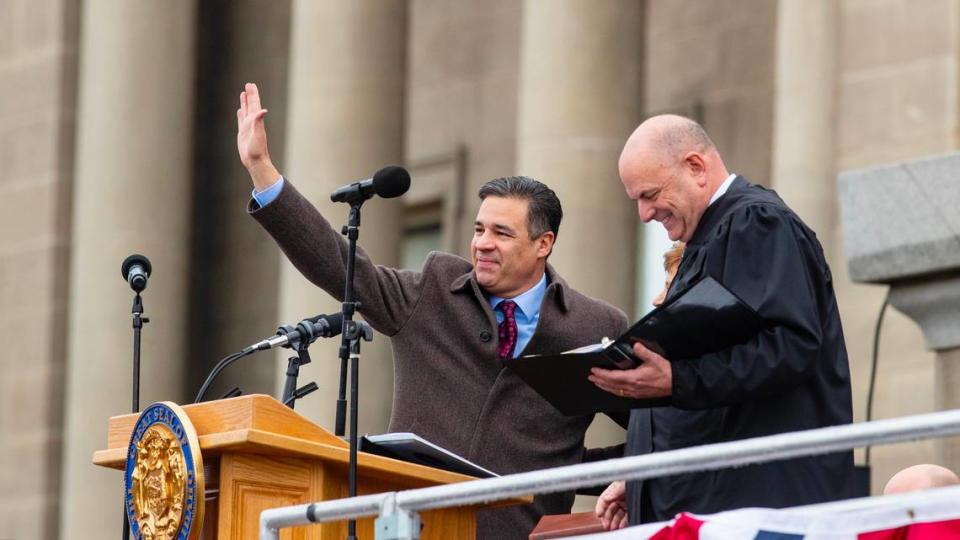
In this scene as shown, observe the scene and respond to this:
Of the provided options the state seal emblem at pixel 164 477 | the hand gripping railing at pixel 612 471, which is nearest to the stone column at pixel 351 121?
the state seal emblem at pixel 164 477

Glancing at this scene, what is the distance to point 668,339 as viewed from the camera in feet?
18.4

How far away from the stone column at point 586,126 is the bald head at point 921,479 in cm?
793

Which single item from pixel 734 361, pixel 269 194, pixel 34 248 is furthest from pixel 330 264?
pixel 34 248

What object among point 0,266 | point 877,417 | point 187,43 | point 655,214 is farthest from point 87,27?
point 655,214

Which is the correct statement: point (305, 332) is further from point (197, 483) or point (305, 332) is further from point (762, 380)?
point (762, 380)

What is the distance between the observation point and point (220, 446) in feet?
19.0

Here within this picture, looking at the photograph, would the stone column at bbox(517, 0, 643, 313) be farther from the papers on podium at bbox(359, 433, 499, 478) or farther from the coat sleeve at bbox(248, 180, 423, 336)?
the papers on podium at bbox(359, 433, 499, 478)

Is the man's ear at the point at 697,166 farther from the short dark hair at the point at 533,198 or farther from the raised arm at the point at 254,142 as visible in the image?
the raised arm at the point at 254,142

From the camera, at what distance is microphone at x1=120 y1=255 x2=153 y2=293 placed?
7.25m

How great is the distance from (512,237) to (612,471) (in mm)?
2408

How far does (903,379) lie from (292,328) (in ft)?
22.1

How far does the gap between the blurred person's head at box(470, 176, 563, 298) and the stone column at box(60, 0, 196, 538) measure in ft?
28.0

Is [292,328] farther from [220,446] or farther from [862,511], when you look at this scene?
[862,511]

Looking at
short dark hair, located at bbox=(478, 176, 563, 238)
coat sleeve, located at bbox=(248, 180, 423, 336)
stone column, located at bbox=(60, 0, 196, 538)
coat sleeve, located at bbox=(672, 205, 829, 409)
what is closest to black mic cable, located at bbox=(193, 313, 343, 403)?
coat sleeve, located at bbox=(248, 180, 423, 336)
